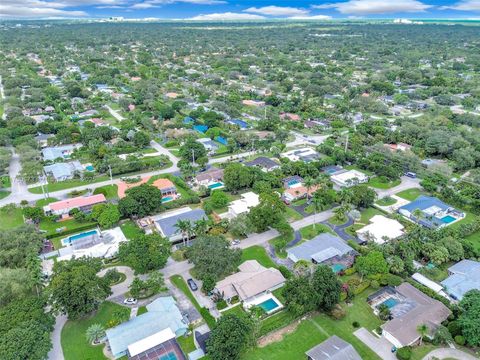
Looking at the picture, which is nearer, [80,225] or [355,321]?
[355,321]

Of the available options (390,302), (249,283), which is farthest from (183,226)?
(390,302)

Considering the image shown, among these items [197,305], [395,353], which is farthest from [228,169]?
[395,353]

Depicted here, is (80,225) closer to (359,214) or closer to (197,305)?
(197,305)

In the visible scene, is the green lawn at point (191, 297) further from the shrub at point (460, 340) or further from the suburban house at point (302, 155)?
the suburban house at point (302, 155)

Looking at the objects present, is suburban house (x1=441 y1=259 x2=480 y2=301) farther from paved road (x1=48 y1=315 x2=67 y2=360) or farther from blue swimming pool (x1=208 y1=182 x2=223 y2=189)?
paved road (x1=48 y1=315 x2=67 y2=360)

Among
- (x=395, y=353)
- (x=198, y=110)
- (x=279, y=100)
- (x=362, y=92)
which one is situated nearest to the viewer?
(x=395, y=353)

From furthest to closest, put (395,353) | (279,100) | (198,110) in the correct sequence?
(279,100), (198,110), (395,353)

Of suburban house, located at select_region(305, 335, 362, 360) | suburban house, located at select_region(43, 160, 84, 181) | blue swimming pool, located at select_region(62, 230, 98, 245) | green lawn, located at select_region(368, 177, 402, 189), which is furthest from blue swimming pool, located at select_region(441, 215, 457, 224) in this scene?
suburban house, located at select_region(43, 160, 84, 181)

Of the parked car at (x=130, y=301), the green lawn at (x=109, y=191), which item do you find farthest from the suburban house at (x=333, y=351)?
the green lawn at (x=109, y=191)
